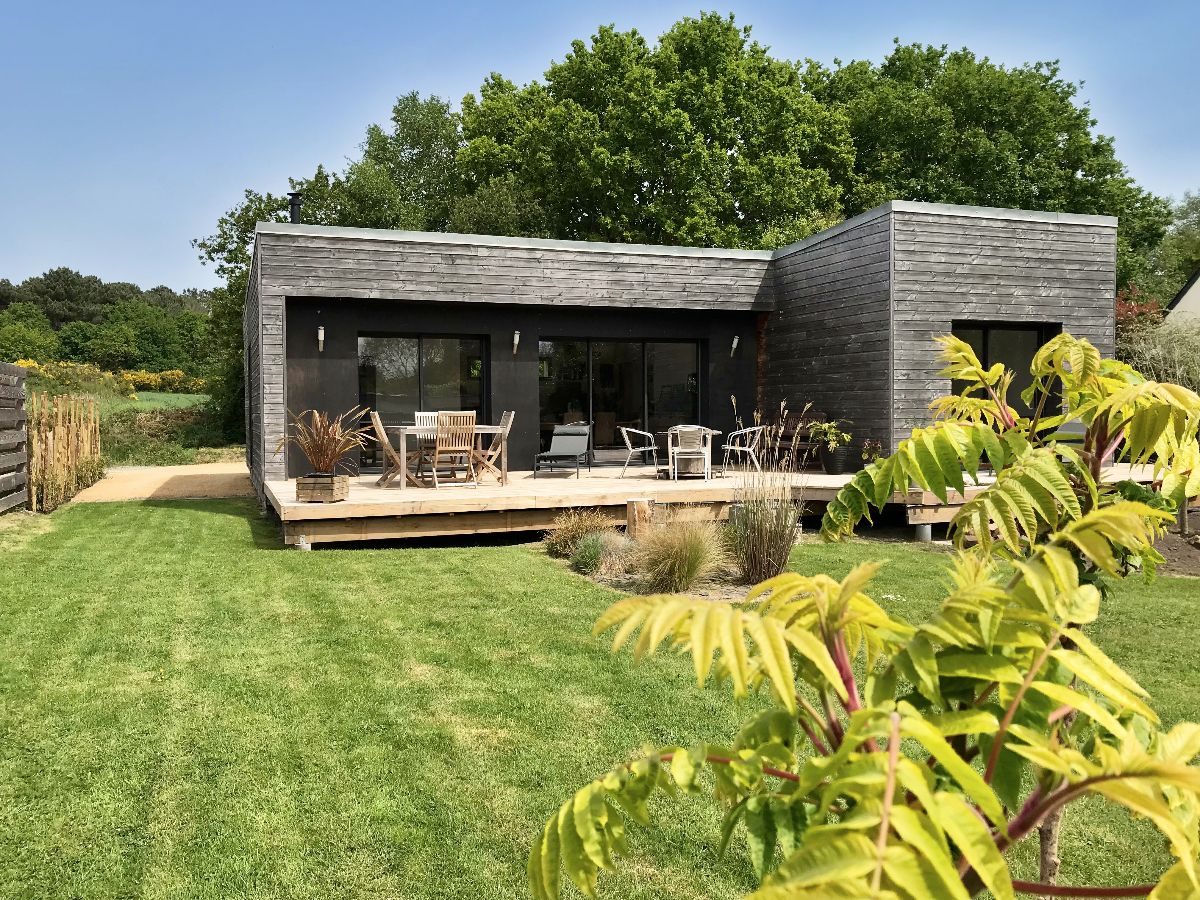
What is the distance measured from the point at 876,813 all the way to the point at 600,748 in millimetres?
2779

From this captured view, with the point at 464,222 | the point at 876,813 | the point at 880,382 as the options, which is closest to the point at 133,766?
the point at 876,813

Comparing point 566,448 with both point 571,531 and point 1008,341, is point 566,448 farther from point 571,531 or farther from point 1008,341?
point 1008,341

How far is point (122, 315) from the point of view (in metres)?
45.7

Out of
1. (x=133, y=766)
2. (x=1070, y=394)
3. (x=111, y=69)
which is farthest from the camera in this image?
(x=111, y=69)

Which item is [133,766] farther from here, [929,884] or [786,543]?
[786,543]

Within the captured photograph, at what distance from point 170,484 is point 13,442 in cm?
485

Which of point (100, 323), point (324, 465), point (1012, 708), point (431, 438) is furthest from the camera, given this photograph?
point (100, 323)

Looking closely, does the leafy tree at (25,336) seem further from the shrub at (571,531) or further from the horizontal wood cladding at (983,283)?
the horizontal wood cladding at (983,283)

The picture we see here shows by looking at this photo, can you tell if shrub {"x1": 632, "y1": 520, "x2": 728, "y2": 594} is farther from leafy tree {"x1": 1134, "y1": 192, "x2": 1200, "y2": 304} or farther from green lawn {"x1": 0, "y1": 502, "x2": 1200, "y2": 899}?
leafy tree {"x1": 1134, "y1": 192, "x2": 1200, "y2": 304}

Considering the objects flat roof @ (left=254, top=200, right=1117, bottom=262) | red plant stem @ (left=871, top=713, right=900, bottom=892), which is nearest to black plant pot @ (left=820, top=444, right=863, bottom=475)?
flat roof @ (left=254, top=200, right=1117, bottom=262)

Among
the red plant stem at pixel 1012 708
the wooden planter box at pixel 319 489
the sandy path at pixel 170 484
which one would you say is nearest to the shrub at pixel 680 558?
the wooden planter box at pixel 319 489

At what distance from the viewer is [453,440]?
9703mm

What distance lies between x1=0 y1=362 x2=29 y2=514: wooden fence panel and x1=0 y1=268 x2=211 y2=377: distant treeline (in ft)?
64.2

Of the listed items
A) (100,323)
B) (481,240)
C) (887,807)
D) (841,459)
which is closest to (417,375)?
(481,240)
